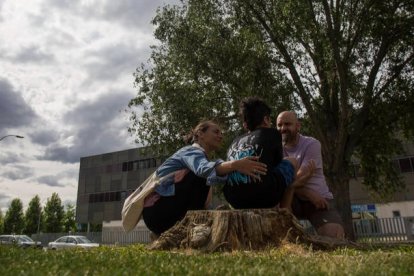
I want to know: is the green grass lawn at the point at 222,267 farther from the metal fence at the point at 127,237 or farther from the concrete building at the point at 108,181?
the concrete building at the point at 108,181

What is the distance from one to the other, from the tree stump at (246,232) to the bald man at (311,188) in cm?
55

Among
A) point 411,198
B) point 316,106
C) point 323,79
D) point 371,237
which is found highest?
point 323,79

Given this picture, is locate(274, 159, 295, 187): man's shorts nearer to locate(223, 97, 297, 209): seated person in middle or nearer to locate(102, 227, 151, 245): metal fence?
locate(223, 97, 297, 209): seated person in middle

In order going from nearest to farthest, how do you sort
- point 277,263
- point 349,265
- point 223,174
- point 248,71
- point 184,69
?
1. point 349,265
2. point 277,263
3. point 223,174
4. point 248,71
5. point 184,69

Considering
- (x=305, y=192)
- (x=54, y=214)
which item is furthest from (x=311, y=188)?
(x=54, y=214)

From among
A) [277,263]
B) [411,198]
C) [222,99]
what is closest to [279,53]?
[222,99]

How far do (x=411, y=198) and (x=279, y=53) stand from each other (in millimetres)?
25457

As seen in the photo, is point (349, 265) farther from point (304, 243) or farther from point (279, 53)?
point (279, 53)

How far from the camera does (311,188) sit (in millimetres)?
4742

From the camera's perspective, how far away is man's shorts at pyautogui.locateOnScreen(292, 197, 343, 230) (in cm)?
475

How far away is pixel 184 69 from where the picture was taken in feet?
52.6

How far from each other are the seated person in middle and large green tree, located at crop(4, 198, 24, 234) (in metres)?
78.4

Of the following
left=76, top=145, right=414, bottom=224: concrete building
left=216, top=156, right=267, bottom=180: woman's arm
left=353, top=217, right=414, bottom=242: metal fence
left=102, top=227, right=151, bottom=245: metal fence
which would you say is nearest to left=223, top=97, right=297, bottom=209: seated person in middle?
left=216, top=156, right=267, bottom=180: woman's arm

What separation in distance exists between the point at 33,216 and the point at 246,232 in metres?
77.9
